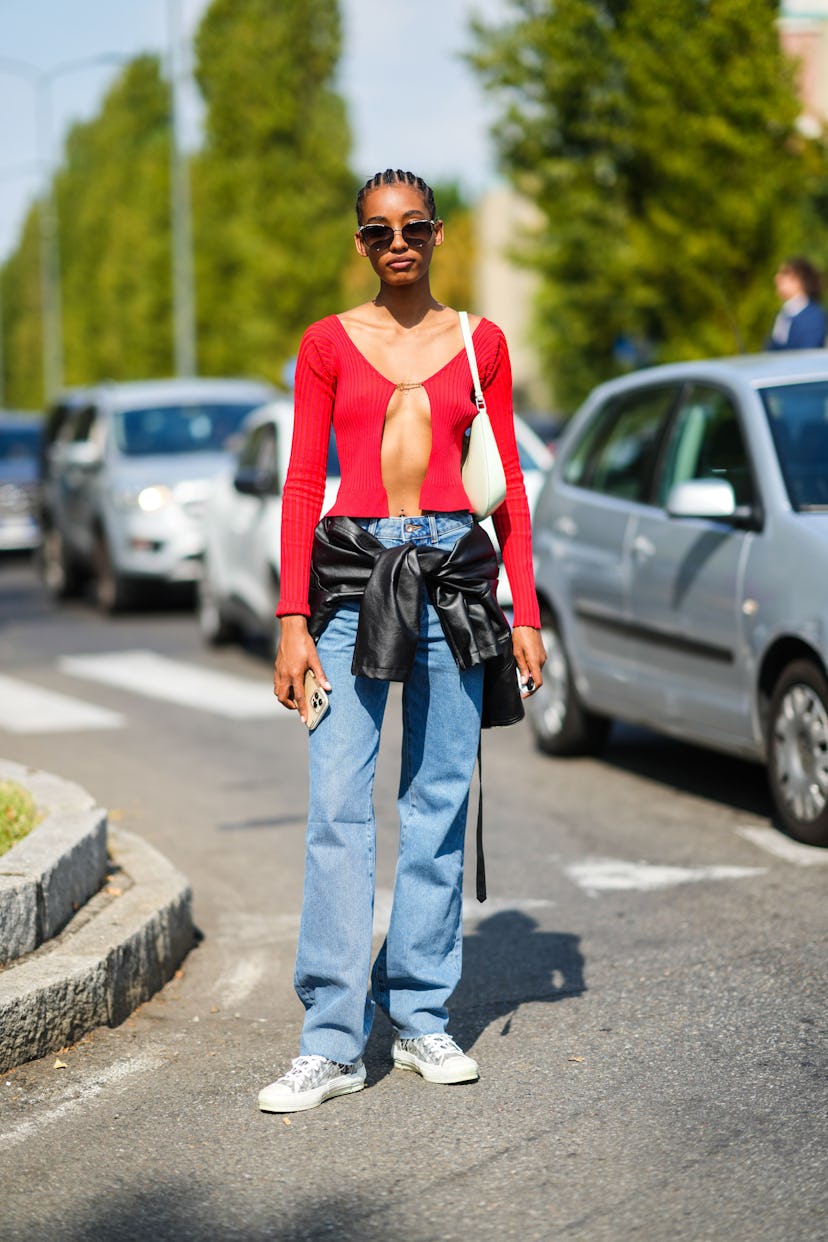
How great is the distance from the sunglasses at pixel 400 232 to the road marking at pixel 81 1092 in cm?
192

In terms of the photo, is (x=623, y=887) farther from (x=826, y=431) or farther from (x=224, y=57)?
(x=224, y=57)

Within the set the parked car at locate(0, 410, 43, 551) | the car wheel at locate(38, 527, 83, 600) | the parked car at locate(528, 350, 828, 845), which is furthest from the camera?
the parked car at locate(0, 410, 43, 551)

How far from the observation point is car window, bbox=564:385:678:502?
811 centimetres

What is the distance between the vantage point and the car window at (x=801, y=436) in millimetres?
7031

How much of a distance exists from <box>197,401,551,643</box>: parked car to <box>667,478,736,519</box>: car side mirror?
150 inches

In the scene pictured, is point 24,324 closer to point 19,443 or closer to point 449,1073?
point 19,443

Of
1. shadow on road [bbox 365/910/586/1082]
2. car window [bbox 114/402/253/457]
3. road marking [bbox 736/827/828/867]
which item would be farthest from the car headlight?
shadow on road [bbox 365/910/586/1082]

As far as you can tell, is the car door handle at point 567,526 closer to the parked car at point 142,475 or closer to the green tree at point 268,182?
the parked car at point 142,475

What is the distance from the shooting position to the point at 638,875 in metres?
6.55

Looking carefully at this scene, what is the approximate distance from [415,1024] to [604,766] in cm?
440

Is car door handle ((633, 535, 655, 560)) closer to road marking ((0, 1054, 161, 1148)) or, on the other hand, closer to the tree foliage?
road marking ((0, 1054, 161, 1148))

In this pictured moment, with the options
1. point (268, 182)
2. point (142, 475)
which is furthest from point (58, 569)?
point (268, 182)

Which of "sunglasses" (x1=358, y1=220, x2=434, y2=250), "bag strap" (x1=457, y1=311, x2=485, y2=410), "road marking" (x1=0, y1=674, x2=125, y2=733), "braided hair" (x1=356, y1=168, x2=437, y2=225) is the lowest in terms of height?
"road marking" (x1=0, y1=674, x2=125, y2=733)

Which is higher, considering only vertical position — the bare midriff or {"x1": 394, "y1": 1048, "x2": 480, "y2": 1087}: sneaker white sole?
the bare midriff
